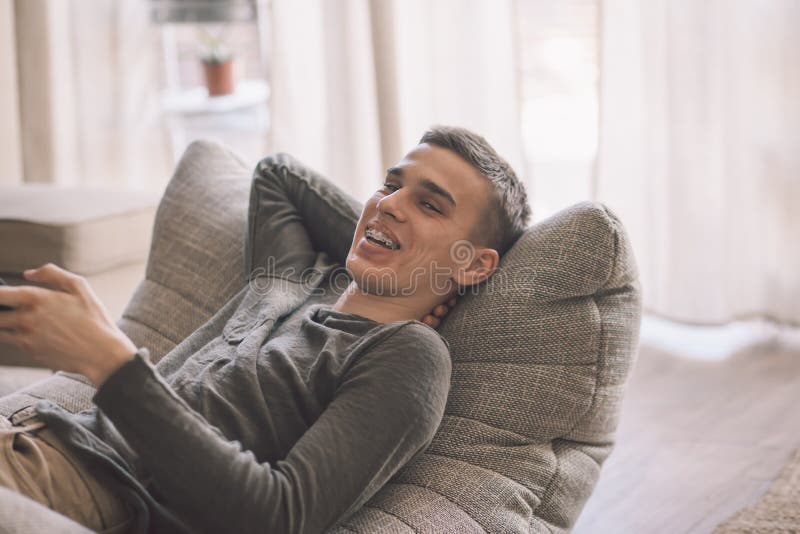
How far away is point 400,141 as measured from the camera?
3379mm

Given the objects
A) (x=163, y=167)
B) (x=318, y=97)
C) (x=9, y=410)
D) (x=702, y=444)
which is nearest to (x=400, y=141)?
(x=318, y=97)

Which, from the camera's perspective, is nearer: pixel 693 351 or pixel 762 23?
pixel 762 23

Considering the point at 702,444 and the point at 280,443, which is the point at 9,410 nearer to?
the point at 280,443

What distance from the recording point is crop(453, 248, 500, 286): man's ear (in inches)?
64.2

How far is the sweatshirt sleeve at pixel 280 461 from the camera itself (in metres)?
1.20

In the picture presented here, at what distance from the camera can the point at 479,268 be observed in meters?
1.65

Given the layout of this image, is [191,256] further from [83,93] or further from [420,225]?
[83,93]

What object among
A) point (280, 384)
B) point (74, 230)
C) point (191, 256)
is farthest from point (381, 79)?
point (280, 384)

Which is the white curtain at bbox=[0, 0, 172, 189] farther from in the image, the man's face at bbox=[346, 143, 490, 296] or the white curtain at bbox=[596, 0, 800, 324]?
the man's face at bbox=[346, 143, 490, 296]

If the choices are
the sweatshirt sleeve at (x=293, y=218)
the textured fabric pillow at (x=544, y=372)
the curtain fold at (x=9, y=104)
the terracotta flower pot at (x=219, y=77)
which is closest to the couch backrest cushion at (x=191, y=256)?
the sweatshirt sleeve at (x=293, y=218)

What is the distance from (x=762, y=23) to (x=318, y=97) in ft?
5.07

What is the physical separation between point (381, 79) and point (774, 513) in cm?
197

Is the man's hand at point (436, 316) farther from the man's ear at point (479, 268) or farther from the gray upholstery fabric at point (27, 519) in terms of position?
the gray upholstery fabric at point (27, 519)

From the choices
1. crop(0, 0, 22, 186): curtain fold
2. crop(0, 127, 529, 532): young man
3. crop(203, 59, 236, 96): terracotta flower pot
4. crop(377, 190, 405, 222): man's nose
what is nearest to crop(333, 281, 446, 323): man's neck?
crop(0, 127, 529, 532): young man
